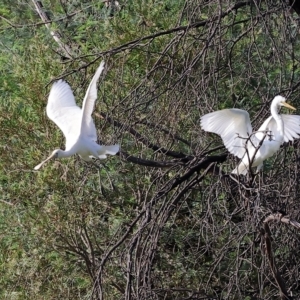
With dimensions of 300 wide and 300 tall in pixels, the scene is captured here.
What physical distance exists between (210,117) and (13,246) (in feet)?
6.47

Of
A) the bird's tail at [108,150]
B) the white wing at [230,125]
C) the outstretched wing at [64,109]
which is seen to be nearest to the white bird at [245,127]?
the white wing at [230,125]

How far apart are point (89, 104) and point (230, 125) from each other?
615 mm

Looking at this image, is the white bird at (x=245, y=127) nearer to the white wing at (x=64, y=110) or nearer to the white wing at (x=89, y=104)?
the white wing at (x=89, y=104)

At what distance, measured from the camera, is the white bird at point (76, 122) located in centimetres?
378

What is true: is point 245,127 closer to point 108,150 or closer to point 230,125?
point 230,125

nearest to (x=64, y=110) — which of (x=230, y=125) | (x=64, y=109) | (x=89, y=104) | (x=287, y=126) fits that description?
(x=64, y=109)

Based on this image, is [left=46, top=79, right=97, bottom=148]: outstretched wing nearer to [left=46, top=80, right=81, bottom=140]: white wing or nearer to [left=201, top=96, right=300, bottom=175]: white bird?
[left=46, top=80, right=81, bottom=140]: white wing

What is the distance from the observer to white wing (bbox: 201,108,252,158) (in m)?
3.78

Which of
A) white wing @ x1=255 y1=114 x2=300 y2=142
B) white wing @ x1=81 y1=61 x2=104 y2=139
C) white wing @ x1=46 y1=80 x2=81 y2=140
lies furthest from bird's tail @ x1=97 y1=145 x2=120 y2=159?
white wing @ x1=255 y1=114 x2=300 y2=142

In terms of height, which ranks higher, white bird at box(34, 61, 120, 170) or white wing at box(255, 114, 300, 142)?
white bird at box(34, 61, 120, 170)

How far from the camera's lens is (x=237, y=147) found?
3.83 metres

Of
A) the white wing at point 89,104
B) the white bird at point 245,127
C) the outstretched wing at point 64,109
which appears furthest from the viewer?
the outstretched wing at point 64,109

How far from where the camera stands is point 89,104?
12.4 feet

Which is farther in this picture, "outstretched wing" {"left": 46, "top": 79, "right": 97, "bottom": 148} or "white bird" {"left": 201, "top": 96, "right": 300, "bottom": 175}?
"outstretched wing" {"left": 46, "top": 79, "right": 97, "bottom": 148}
